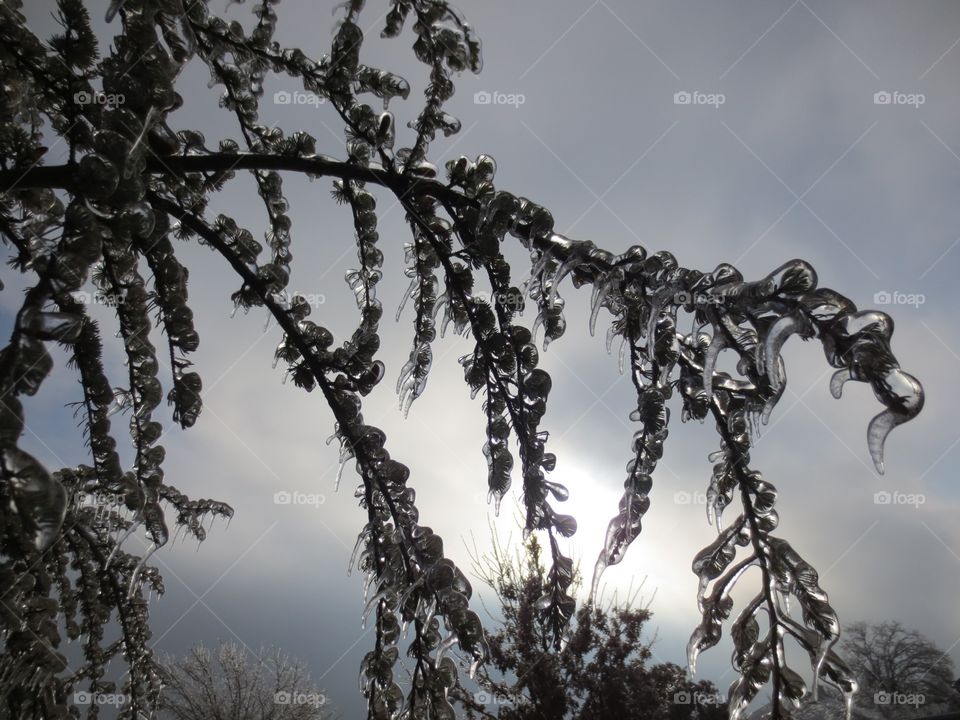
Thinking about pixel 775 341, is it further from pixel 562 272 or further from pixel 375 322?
pixel 375 322

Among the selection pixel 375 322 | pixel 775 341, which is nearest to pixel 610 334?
pixel 775 341

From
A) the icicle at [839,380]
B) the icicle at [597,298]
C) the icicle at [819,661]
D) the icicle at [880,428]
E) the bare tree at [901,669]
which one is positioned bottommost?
the icicle at [819,661]

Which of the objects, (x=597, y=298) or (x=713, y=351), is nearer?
(x=713, y=351)

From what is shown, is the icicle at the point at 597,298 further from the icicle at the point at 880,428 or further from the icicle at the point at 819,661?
the icicle at the point at 819,661

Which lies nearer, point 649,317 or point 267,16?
point 649,317

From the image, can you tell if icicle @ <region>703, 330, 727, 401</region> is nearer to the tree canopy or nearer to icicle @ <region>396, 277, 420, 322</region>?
the tree canopy

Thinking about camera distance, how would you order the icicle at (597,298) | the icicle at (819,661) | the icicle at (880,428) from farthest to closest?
the icicle at (597,298), the icicle at (819,661), the icicle at (880,428)

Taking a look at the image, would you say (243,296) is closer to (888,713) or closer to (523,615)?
(523,615)

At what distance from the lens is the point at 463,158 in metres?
0.86

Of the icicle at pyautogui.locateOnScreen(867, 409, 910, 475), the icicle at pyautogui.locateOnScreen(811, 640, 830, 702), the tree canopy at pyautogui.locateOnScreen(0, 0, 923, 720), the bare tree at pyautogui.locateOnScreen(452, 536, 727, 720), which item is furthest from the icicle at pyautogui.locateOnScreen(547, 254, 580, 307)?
the bare tree at pyautogui.locateOnScreen(452, 536, 727, 720)

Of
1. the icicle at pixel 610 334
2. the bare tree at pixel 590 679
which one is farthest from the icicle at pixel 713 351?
the bare tree at pixel 590 679

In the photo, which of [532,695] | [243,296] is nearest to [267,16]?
[243,296]

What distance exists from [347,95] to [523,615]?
8.69 m

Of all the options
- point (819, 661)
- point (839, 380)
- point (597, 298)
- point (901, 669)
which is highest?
point (901, 669)
